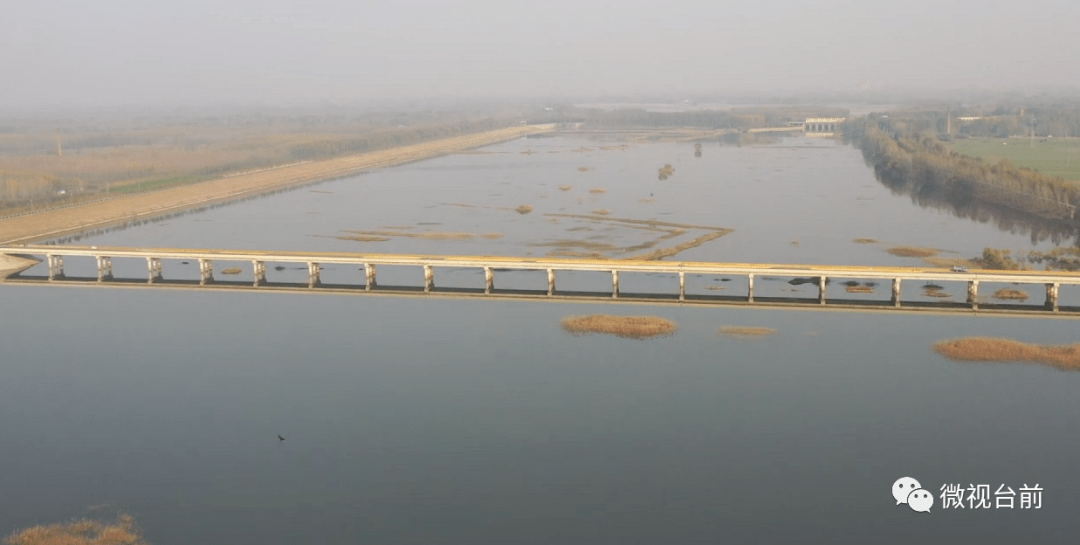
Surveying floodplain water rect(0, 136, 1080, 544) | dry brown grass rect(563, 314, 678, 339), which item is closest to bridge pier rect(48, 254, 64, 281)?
floodplain water rect(0, 136, 1080, 544)

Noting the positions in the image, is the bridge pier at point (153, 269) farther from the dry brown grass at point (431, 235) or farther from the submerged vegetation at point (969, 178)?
the submerged vegetation at point (969, 178)

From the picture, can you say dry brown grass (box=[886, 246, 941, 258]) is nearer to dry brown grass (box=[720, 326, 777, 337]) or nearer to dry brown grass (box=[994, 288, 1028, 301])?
dry brown grass (box=[994, 288, 1028, 301])

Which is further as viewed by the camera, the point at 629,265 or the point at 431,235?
the point at 431,235

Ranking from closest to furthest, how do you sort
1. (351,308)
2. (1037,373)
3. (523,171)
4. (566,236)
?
1. (1037,373)
2. (351,308)
3. (566,236)
4. (523,171)

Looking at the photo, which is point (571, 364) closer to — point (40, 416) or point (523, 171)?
point (40, 416)

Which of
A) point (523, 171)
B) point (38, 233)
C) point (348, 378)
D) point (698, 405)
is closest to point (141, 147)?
point (523, 171)

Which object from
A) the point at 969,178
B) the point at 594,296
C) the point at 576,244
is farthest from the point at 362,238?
the point at 969,178

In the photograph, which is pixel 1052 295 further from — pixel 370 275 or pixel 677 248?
pixel 370 275
